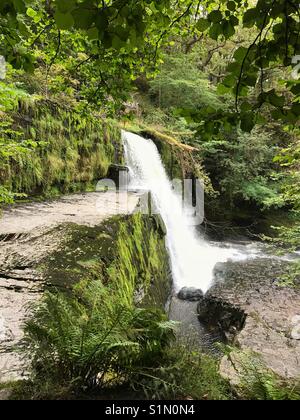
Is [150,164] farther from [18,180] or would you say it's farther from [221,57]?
[221,57]

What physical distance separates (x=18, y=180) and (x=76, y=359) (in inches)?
230

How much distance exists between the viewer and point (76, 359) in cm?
202

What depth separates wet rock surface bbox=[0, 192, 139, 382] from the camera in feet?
8.75

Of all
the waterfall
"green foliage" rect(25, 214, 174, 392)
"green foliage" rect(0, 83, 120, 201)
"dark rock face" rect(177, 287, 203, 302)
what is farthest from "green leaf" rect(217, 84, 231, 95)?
the waterfall

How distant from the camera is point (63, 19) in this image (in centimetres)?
123

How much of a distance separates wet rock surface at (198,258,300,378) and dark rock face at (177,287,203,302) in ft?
1.31

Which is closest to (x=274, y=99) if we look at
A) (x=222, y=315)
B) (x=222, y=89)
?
(x=222, y=89)

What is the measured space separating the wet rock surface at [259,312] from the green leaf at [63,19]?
382 cm

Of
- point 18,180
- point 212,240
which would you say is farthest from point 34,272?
point 212,240

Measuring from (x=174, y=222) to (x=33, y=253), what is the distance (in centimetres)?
735

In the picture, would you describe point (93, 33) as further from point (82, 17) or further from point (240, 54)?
point (240, 54)

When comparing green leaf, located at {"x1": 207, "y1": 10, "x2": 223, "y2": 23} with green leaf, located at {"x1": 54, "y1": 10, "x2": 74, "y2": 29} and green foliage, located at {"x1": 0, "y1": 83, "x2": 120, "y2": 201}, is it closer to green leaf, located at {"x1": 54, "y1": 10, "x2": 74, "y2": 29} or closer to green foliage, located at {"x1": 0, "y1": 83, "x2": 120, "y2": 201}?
green leaf, located at {"x1": 54, "y1": 10, "x2": 74, "y2": 29}

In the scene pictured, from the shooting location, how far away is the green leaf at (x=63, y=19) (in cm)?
122

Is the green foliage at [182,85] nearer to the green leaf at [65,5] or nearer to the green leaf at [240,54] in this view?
the green leaf at [240,54]
